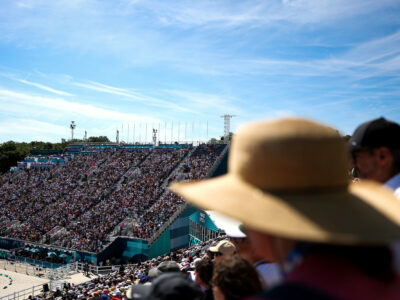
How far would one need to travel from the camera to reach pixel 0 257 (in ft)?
85.9

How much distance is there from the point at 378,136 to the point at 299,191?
4.02ft

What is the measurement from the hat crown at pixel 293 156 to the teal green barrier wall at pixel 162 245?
71.3ft

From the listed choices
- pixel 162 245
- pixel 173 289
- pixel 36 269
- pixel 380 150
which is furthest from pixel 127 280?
pixel 36 269

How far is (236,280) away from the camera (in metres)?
Result: 1.94

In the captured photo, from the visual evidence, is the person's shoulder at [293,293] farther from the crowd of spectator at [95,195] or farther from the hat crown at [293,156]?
the crowd of spectator at [95,195]

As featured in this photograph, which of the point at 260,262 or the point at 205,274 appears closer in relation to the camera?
the point at 260,262

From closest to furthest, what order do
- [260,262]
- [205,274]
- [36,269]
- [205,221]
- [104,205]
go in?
[260,262] → [205,274] → [205,221] → [36,269] → [104,205]

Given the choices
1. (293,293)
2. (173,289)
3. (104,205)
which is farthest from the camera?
(104,205)

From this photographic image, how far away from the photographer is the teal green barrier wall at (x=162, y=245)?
71.4 feet

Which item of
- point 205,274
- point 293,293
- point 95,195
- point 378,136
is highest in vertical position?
point 378,136

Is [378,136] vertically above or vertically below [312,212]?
above

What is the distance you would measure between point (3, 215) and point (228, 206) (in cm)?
3733

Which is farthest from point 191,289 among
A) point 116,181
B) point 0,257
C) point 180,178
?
point 116,181

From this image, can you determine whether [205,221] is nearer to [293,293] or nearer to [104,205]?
[104,205]
